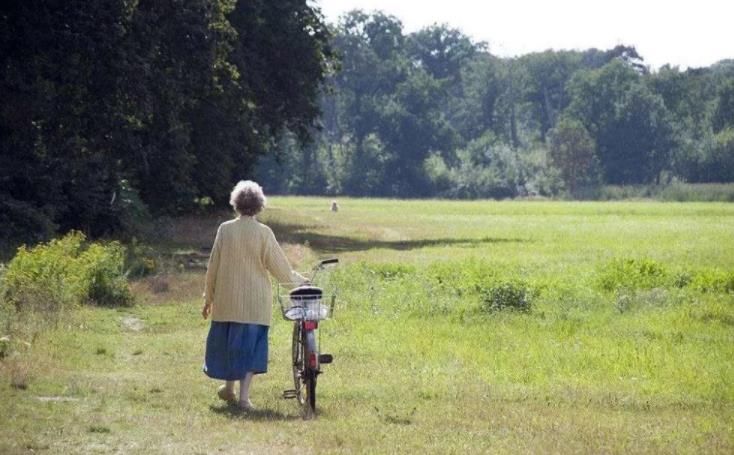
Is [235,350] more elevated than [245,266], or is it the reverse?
[245,266]

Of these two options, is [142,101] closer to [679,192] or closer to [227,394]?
[227,394]

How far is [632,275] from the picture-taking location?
1130 inches

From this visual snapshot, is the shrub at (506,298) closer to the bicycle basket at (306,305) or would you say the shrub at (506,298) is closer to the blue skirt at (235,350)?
the blue skirt at (235,350)

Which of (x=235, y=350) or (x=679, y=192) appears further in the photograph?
(x=679, y=192)

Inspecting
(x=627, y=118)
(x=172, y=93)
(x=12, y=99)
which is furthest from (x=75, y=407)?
(x=627, y=118)

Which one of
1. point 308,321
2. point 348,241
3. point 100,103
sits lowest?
point 348,241

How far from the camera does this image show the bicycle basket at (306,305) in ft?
40.0

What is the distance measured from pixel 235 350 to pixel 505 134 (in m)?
156

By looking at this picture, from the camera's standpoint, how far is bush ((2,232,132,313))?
19.6 m

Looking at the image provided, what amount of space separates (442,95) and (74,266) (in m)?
140

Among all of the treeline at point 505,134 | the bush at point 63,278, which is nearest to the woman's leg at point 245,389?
the bush at point 63,278

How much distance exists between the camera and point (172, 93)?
37188 mm

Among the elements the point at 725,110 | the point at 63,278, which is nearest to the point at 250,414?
the point at 63,278

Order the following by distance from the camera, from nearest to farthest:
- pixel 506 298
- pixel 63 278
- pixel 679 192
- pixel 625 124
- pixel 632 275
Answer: pixel 63 278
pixel 506 298
pixel 632 275
pixel 679 192
pixel 625 124
